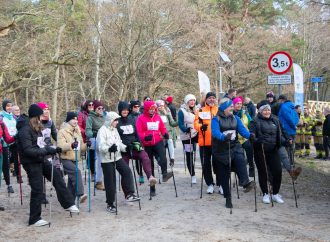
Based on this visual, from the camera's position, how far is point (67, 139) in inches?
315

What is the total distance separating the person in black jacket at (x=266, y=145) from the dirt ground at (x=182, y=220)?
48 cm

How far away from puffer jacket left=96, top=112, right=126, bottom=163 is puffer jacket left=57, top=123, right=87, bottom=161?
488 millimetres

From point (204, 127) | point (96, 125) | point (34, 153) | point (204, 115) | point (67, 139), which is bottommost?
point (34, 153)

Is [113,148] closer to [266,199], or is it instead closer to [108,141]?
[108,141]

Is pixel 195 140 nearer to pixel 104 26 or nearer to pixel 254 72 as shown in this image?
pixel 104 26

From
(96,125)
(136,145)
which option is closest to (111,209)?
(136,145)

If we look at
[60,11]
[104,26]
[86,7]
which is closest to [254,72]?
[104,26]

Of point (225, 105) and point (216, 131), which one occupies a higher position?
point (225, 105)

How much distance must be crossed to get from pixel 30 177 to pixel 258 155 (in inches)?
162

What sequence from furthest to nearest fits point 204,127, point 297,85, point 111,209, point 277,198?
point 297,85
point 204,127
point 277,198
point 111,209

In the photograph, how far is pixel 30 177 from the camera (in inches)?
278

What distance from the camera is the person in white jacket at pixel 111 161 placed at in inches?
310

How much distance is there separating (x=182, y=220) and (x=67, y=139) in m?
2.58

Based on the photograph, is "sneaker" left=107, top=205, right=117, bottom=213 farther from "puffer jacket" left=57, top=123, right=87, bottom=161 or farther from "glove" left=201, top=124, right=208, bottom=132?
"glove" left=201, top=124, right=208, bottom=132
